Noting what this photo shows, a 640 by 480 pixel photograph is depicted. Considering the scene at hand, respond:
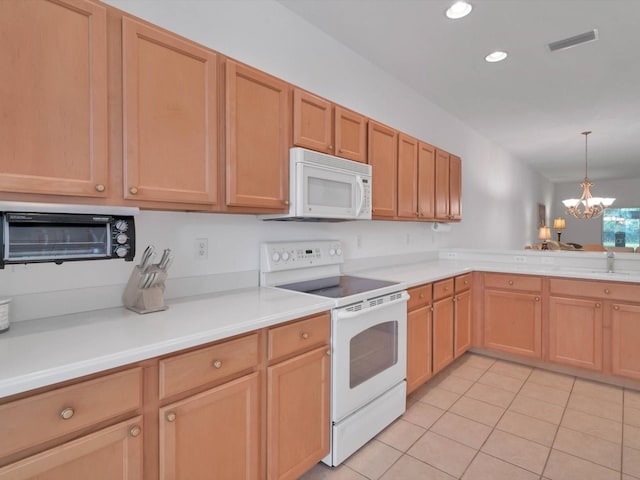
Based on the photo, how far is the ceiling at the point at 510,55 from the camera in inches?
89.5

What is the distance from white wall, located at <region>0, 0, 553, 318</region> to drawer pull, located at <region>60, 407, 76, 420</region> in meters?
0.60

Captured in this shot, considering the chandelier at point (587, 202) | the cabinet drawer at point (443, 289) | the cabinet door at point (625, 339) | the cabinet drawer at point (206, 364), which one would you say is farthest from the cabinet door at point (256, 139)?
the chandelier at point (587, 202)

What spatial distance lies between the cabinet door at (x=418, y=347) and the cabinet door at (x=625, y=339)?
4.83 ft

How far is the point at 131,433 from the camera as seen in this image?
1.04m

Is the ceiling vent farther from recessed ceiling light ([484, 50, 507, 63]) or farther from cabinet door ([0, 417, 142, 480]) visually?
cabinet door ([0, 417, 142, 480])

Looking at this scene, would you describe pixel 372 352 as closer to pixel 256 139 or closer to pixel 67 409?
pixel 256 139

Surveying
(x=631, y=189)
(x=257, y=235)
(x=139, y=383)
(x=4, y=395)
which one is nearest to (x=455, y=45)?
(x=257, y=235)

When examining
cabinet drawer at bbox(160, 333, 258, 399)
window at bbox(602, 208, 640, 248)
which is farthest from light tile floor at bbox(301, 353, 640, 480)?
window at bbox(602, 208, 640, 248)

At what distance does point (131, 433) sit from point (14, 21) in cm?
131

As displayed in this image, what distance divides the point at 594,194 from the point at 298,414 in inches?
463

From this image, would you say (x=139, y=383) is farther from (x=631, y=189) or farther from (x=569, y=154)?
(x=631, y=189)

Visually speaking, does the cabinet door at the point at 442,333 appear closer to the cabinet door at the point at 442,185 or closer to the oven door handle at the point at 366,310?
the oven door handle at the point at 366,310

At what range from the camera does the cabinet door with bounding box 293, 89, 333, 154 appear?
1.92 metres

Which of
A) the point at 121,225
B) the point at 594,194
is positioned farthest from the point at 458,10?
the point at 594,194
